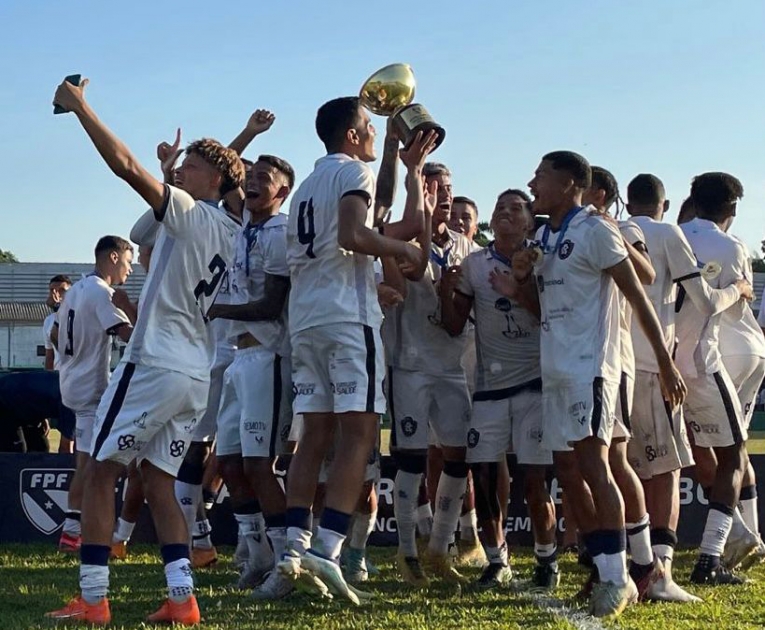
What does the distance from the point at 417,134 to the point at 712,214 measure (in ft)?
8.39

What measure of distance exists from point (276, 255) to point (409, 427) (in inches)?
54.9

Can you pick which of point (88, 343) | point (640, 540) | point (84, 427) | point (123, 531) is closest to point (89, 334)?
point (88, 343)

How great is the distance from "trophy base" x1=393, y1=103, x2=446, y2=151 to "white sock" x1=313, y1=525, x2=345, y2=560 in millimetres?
2069

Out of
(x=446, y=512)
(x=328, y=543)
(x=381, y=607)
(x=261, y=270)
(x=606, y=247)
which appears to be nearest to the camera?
(x=328, y=543)

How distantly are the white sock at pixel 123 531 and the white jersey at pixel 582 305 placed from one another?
355 cm

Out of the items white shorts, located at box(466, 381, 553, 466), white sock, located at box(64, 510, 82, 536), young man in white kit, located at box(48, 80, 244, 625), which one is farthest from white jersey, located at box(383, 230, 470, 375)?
white sock, located at box(64, 510, 82, 536)

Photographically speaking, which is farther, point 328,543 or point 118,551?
point 118,551

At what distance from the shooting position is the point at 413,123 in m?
5.80

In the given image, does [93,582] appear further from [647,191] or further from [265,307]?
[647,191]

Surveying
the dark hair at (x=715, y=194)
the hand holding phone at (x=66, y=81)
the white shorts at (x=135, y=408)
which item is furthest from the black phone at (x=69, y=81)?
the dark hair at (x=715, y=194)

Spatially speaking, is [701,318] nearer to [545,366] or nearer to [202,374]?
[545,366]

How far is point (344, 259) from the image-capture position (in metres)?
5.69

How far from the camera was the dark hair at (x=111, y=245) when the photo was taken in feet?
27.5

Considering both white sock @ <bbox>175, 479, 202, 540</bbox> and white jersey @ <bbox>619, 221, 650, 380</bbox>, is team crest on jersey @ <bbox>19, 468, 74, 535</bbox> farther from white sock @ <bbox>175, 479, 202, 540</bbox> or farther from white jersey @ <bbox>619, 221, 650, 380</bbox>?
white jersey @ <bbox>619, 221, 650, 380</bbox>
